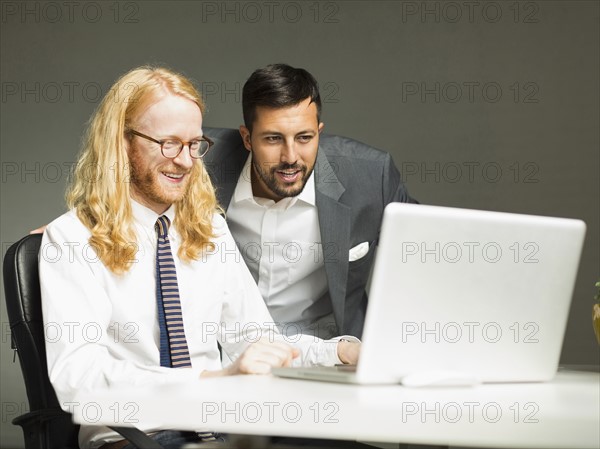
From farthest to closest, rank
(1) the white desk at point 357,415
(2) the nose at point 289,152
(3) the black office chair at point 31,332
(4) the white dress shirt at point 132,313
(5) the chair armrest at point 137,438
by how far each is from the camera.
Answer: (2) the nose at point 289,152 < (3) the black office chair at point 31,332 < (4) the white dress shirt at point 132,313 < (5) the chair armrest at point 137,438 < (1) the white desk at point 357,415

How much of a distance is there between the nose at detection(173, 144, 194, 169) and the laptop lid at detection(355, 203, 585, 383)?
983 mm

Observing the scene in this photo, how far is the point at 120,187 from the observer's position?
220 centimetres

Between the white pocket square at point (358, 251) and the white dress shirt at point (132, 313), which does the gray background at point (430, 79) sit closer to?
the white pocket square at point (358, 251)

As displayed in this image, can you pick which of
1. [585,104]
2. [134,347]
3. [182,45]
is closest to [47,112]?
[182,45]

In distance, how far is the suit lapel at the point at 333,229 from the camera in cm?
301

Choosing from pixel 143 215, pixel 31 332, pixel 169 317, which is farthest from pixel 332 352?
pixel 31 332

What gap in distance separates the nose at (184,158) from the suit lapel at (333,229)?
2.82 feet

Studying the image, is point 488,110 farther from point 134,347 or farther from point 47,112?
point 134,347

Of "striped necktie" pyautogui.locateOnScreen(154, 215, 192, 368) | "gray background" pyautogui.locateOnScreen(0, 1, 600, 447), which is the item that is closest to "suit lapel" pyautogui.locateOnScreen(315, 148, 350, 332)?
"striped necktie" pyautogui.locateOnScreen(154, 215, 192, 368)

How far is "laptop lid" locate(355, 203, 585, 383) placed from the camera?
1414 millimetres

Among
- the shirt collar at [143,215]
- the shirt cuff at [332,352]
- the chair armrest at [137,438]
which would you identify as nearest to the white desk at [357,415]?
the chair armrest at [137,438]

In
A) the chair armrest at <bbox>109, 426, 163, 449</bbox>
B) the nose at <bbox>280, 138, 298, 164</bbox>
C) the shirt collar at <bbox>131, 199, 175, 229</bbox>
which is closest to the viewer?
the chair armrest at <bbox>109, 426, 163, 449</bbox>

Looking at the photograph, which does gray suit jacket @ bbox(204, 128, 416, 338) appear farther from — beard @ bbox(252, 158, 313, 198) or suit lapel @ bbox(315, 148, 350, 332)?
beard @ bbox(252, 158, 313, 198)

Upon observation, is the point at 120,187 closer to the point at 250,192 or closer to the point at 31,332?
the point at 31,332
